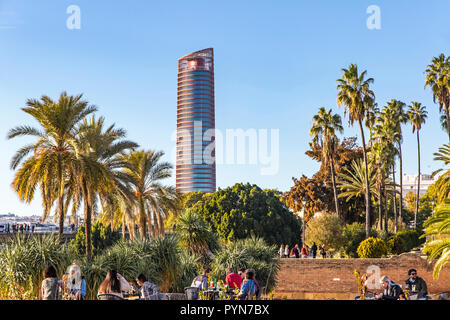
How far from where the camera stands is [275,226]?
5647 centimetres

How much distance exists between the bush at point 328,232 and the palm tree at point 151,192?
14.0 m

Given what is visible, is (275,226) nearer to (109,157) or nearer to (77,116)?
(109,157)

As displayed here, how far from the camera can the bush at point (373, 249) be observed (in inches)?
1404

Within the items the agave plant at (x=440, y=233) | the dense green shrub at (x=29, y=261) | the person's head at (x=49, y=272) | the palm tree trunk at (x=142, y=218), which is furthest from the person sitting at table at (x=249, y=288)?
the palm tree trunk at (x=142, y=218)

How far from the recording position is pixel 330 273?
114 feet

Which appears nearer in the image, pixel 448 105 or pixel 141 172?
pixel 141 172

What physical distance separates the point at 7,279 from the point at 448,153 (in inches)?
1333

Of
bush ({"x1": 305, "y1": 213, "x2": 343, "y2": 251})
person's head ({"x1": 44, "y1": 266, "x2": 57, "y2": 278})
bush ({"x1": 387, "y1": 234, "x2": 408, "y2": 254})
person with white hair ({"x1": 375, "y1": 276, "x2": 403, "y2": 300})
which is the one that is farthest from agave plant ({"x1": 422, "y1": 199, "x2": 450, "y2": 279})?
bush ({"x1": 305, "y1": 213, "x2": 343, "y2": 251})

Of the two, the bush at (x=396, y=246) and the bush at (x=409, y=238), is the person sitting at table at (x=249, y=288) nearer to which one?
the bush at (x=396, y=246)

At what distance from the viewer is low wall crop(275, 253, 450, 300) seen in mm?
32969

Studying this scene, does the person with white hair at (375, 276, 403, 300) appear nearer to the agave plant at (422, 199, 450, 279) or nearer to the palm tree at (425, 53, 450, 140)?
the agave plant at (422, 199, 450, 279)

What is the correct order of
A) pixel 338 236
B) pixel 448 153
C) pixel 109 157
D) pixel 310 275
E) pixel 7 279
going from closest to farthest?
pixel 7 279 → pixel 109 157 → pixel 310 275 → pixel 448 153 → pixel 338 236

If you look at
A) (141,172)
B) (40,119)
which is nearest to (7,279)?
(40,119)

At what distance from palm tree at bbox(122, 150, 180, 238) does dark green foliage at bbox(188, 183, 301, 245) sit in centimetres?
1850
